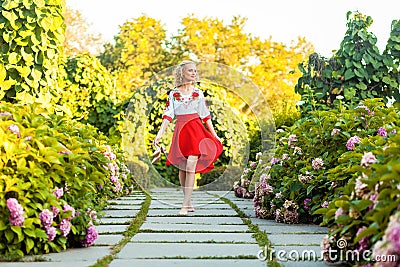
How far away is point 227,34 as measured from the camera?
20016 millimetres

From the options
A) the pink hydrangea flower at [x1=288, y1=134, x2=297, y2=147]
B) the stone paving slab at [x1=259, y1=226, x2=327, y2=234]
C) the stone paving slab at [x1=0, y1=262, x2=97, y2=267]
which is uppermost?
the pink hydrangea flower at [x1=288, y1=134, x2=297, y2=147]

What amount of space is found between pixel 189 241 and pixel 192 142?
1.87m

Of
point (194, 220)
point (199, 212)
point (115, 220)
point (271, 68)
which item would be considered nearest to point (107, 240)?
point (115, 220)

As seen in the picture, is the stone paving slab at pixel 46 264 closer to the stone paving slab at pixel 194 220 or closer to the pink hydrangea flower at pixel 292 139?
the stone paving slab at pixel 194 220

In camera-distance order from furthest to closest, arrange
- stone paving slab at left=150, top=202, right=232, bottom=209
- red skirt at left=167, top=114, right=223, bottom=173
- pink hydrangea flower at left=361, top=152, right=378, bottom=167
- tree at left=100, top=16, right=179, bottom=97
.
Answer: tree at left=100, top=16, right=179, bottom=97 → stone paving slab at left=150, top=202, right=232, bottom=209 → red skirt at left=167, top=114, right=223, bottom=173 → pink hydrangea flower at left=361, top=152, right=378, bottom=167

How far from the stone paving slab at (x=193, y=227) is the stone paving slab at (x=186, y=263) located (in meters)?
1.17

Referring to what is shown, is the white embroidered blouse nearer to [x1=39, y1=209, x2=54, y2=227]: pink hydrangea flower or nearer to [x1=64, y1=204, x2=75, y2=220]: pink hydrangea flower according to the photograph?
[x1=64, y1=204, x2=75, y2=220]: pink hydrangea flower

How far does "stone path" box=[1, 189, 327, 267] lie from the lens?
9.62 feet

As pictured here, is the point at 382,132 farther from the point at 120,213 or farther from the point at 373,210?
the point at 120,213

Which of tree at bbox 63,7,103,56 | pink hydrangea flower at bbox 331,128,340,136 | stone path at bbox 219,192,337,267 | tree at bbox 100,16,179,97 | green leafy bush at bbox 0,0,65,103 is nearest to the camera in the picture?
stone path at bbox 219,192,337,267

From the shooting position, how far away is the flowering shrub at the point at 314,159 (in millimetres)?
4250

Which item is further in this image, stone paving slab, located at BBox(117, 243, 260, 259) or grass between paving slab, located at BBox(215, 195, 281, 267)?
stone paving slab, located at BBox(117, 243, 260, 259)

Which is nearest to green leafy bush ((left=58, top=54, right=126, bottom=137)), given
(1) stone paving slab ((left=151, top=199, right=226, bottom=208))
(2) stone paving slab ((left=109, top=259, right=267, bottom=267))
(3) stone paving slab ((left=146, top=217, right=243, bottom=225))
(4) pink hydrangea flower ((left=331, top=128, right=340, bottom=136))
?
(1) stone paving slab ((left=151, top=199, right=226, bottom=208))

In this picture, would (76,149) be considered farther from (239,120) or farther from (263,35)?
(263,35)
